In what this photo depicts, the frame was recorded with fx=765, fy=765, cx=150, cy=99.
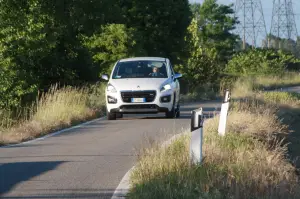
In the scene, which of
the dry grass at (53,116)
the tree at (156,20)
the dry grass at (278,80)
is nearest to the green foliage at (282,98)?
the dry grass at (53,116)

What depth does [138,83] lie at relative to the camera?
20.0m

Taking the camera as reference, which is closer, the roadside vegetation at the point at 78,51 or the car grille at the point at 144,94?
the car grille at the point at 144,94

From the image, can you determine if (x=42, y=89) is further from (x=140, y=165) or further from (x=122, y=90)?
(x=140, y=165)

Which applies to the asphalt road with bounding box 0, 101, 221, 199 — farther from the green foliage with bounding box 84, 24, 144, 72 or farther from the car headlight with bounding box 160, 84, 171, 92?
the green foliage with bounding box 84, 24, 144, 72

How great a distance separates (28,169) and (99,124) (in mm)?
8458

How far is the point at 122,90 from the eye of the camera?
1994cm

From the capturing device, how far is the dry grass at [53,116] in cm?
1609

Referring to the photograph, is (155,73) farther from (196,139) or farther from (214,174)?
(214,174)

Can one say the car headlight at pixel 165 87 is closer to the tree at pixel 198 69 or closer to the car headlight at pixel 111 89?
the car headlight at pixel 111 89

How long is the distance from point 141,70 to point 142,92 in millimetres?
1268

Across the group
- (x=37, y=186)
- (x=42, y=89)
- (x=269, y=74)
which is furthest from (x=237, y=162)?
(x=269, y=74)

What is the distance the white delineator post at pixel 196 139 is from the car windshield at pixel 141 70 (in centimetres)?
1090

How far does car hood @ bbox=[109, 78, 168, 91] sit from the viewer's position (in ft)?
65.3

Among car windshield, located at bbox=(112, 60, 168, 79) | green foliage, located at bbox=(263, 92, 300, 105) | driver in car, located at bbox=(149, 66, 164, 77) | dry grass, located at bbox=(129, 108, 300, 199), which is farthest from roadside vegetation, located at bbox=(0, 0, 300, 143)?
dry grass, located at bbox=(129, 108, 300, 199)
